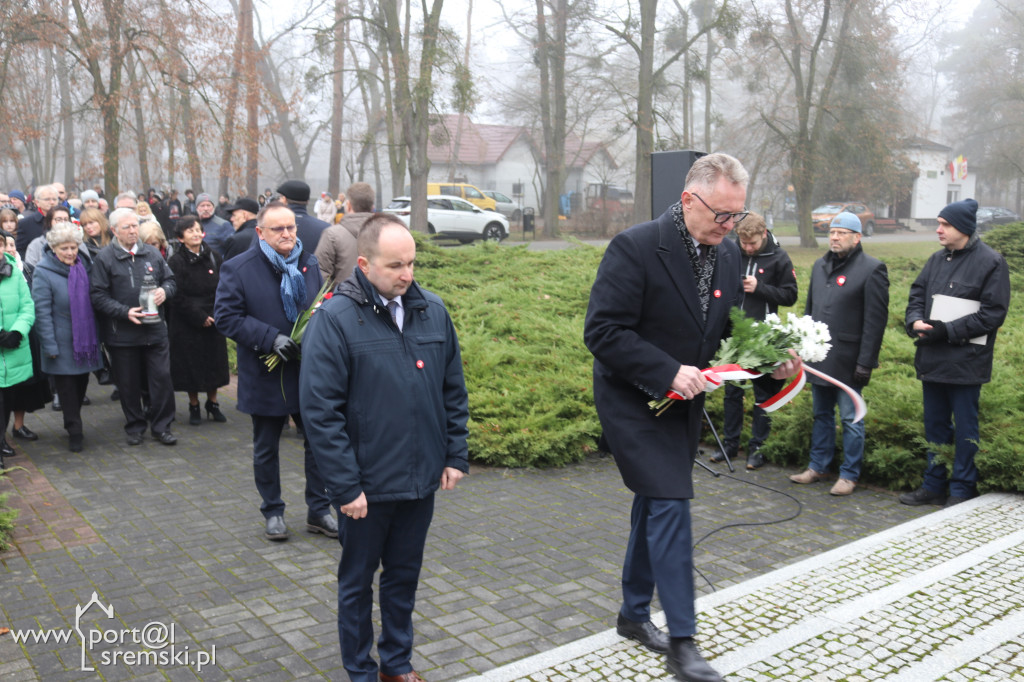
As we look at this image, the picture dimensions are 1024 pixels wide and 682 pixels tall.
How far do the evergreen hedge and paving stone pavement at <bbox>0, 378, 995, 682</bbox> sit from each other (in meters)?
0.23

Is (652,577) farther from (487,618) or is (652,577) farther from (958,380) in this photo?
(958,380)

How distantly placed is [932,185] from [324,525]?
60.4m

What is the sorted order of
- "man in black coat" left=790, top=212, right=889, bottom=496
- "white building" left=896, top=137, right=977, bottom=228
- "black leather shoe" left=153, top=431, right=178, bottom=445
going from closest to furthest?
"man in black coat" left=790, top=212, right=889, bottom=496 < "black leather shoe" left=153, top=431, right=178, bottom=445 < "white building" left=896, top=137, right=977, bottom=228

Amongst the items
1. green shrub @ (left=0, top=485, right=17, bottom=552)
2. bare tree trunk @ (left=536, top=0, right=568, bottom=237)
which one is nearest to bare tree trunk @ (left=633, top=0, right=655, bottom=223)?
bare tree trunk @ (left=536, top=0, right=568, bottom=237)

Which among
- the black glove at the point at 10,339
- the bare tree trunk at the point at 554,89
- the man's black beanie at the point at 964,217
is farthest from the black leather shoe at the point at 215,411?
the bare tree trunk at the point at 554,89

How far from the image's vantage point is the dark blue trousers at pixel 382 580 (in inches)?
143

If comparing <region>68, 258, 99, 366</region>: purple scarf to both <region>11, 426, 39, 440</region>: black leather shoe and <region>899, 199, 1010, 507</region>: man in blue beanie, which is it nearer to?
<region>11, 426, 39, 440</region>: black leather shoe

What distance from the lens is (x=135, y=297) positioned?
819 centimetres

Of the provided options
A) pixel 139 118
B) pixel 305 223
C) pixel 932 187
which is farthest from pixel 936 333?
pixel 932 187

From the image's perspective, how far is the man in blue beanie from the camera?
20.8 feet

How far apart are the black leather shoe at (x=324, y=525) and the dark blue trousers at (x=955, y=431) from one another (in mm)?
4224

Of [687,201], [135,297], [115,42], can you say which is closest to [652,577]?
[687,201]

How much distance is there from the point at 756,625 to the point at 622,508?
2237 millimetres

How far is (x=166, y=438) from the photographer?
8.16m
